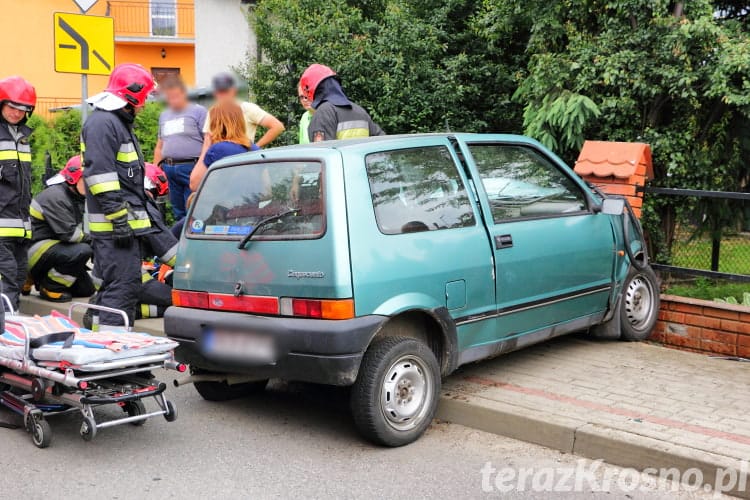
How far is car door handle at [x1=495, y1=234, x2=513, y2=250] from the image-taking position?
5.23 meters

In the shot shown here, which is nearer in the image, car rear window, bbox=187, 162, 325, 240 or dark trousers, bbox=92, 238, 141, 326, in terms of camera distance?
car rear window, bbox=187, 162, 325, 240

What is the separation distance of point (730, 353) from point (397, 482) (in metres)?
3.41

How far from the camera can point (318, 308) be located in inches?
176

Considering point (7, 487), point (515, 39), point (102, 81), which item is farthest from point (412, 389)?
point (102, 81)

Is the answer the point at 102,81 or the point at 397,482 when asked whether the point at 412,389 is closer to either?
the point at 397,482

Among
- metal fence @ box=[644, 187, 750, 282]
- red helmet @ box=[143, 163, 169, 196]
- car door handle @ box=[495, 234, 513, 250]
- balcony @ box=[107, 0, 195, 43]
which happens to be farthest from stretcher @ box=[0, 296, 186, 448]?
balcony @ box=[107, 0, 195, 43]

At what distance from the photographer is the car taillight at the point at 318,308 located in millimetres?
4414

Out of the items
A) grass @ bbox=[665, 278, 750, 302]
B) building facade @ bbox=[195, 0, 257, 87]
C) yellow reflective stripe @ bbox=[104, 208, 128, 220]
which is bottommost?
grass @ bbox=[665, 278, 750, 302]

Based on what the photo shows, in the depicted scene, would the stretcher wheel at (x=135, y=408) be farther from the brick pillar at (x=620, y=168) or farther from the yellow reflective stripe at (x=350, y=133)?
the brick pillar at (x=620, y=168)

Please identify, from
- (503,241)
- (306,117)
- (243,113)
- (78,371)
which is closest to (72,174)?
(243,113)

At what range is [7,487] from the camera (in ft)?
13.4

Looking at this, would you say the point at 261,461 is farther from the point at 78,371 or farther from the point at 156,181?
the point at 156,181

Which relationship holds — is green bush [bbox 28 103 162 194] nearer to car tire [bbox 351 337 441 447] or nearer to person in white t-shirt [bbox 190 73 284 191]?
person in white t-shirt [bbox 190 73 284 191]

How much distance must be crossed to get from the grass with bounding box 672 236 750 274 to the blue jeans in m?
4.84
